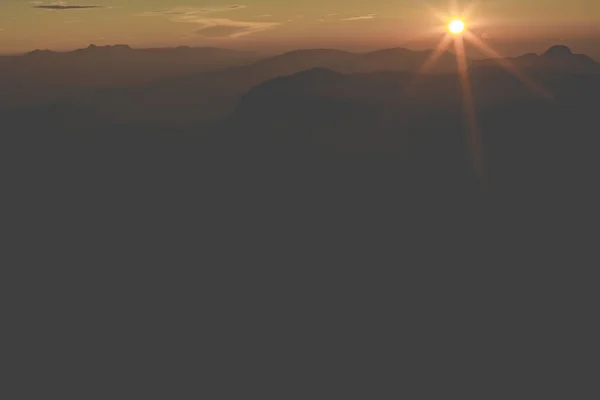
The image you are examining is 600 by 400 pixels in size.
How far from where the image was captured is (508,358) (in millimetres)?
46781

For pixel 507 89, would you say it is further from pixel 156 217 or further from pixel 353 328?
pixel 353 328

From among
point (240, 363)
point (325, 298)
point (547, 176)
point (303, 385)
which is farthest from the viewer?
point (547, 176)

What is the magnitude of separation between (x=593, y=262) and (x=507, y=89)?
4984 inches

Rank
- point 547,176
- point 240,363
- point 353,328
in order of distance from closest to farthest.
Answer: point 240,363, point 353,328, point 547,176

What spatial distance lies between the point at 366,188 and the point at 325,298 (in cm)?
4487

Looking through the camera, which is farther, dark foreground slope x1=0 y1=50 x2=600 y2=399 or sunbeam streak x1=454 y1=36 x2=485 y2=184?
sunbeam streak x1=454 y1=36 x2=485 y2=184

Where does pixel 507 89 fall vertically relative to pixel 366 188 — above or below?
above

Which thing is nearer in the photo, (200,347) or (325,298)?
(200,347)

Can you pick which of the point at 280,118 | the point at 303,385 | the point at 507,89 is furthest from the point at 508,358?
the point at 507,89

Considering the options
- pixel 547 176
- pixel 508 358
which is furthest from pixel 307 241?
pixel 547 176

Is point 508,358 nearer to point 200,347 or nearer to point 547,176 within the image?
point 200,347

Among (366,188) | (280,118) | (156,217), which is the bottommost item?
(156,217)

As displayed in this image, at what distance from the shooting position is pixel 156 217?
107750mm

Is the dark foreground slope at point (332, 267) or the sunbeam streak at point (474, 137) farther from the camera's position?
the sunbeam streak at point (474, 137)
